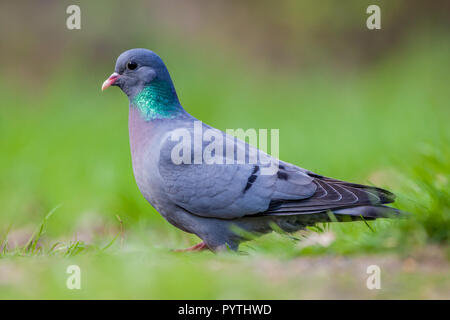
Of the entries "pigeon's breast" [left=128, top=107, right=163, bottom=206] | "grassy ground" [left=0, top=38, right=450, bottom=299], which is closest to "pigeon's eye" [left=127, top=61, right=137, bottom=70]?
"pigeon's breast" [left=128, top=107, right=163, bottom=206]

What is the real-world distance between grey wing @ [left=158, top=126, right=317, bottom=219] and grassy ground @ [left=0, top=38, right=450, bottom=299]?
293mm

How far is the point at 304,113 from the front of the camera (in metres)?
10.6

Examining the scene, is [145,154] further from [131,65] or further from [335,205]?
[335,205]

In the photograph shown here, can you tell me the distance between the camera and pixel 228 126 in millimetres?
9000

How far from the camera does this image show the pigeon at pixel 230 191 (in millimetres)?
4188

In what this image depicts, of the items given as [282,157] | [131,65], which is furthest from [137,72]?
[282,157]

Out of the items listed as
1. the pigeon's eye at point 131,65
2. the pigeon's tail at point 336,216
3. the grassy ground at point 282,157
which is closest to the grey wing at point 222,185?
the pigeon's tail at point 336,216

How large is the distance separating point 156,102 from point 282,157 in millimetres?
3919

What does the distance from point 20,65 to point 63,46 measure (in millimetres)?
939

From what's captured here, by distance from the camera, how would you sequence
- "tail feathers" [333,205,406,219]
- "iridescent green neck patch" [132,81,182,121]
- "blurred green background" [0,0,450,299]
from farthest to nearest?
"iridescent green neck patch" [132,81,182,121] < "tail feathers" [333,205,406,219] < "blurred green background" [0,0,450,299]

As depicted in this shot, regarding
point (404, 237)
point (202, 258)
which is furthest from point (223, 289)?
point (404, 237)

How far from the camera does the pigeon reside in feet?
13.7

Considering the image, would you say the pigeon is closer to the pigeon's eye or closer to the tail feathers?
the tail feathers

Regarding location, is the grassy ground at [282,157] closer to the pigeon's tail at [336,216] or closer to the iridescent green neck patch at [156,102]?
the pigeon's tail at [336,216]
